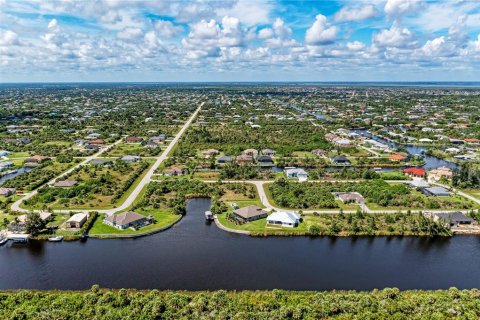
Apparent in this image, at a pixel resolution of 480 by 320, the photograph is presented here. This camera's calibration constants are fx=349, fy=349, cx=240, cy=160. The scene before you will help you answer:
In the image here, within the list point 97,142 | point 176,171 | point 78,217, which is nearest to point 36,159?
point 97,142

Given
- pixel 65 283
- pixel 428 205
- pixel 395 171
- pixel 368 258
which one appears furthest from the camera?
pixel 395 171

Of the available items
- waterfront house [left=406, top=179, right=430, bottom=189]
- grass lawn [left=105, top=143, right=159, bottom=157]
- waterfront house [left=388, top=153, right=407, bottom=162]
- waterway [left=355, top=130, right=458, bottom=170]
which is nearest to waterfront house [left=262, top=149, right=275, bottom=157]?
grass lawn [left=105, top=143, right=159, bottom=157]

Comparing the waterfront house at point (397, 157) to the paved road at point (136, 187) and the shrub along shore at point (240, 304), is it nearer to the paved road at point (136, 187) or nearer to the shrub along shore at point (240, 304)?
the shrub along shore at point (240, 304)

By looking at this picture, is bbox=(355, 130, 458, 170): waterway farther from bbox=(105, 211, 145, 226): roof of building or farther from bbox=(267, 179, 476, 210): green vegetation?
bbox=(105, 211, 145, 226): roof of building

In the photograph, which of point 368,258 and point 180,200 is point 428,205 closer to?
point 368,258

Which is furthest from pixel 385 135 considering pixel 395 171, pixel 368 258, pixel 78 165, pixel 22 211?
pixel 22 211

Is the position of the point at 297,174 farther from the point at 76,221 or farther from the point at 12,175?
the point at 12,175

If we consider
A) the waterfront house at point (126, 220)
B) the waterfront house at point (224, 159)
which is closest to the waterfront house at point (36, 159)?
the waterfront house at point (224, 159)
